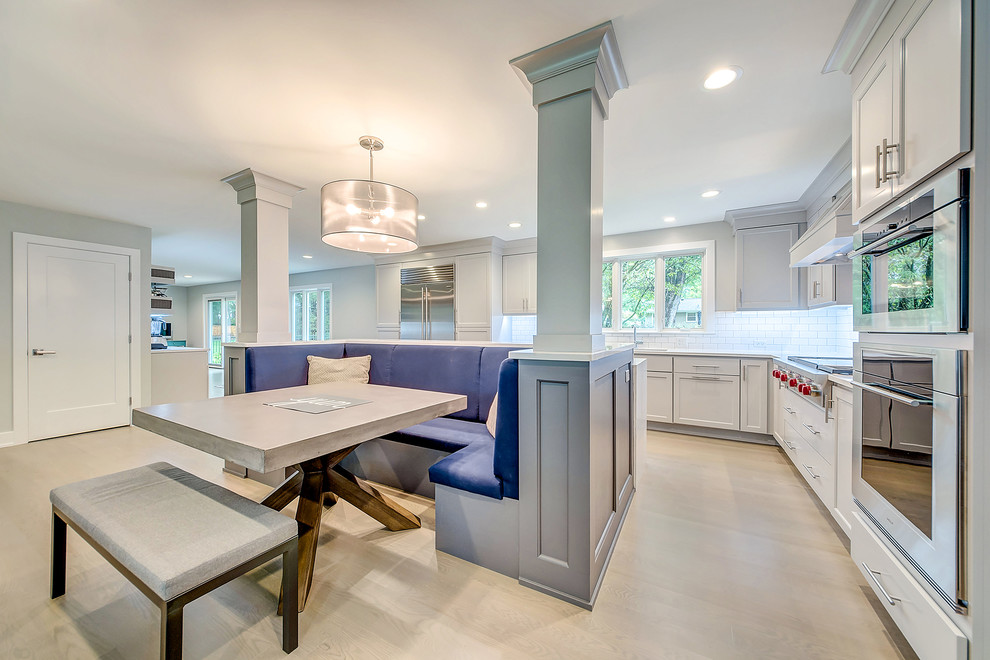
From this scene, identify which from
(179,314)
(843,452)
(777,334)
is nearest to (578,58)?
(843,452)

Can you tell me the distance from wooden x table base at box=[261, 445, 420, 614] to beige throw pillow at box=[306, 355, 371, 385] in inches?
40.8

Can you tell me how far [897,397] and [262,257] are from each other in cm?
385

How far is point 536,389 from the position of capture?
159 cm

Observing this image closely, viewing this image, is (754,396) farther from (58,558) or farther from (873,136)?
(58,558)

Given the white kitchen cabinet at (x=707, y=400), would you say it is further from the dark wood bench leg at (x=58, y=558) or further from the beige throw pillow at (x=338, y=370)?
the dark wood bench leg at (x=58, y=558)

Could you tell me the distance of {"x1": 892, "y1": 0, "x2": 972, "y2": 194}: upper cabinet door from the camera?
1.04m

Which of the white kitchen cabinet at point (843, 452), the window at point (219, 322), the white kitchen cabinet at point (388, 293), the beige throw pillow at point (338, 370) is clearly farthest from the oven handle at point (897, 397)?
the window at point (219, 322)

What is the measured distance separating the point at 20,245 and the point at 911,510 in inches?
261

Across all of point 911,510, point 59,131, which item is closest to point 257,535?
point 911,510

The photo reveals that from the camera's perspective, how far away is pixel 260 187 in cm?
309

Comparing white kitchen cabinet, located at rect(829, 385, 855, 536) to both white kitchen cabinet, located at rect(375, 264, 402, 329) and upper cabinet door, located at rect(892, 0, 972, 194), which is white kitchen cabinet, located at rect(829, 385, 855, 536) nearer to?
upper cabinet door, located at rect(892, 0, 972, 194)

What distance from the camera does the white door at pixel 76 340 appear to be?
377 centimetres

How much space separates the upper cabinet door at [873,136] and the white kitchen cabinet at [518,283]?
3718 mm

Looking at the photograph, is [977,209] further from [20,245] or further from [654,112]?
[20,245]
